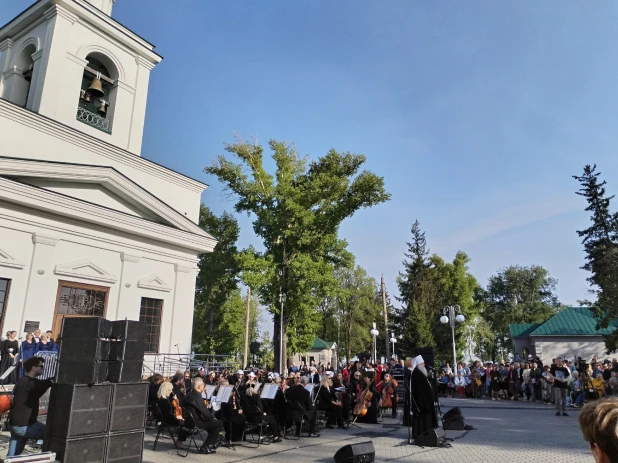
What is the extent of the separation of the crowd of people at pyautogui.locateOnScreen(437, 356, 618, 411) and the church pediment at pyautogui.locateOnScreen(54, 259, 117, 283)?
16.5 meters

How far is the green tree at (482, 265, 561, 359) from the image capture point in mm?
66375

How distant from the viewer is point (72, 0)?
1847 centimetres

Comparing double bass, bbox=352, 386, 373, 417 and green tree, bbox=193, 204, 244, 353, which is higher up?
green tree, bbox=193, 204, 244, 353

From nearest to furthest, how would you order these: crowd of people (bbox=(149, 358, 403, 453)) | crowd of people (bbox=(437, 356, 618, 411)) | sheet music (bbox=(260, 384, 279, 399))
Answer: crowd of people (bbox=(149, 358, 403, 453)), sheet music (bbox=(260, 384, 279, 399)), crowd of people (bbox=(437, 356, 618, 411))

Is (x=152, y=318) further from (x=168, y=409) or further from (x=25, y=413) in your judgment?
(x=25, y=413)

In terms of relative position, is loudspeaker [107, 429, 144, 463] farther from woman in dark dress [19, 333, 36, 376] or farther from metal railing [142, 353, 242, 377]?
metal railing [142, 353, 242, 377]

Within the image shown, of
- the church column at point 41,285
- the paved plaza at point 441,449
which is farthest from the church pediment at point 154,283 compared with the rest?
the paved plaza at point 441,449

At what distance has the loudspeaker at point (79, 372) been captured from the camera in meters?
6.46

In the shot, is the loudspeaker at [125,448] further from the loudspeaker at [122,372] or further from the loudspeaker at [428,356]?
the loudspeaker at [428,356]

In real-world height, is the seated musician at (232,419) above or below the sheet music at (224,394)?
below

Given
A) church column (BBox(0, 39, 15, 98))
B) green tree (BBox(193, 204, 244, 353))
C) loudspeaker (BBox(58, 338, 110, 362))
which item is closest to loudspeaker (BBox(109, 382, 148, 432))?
loudspeaker (BBox(58, 338, 110, 362))

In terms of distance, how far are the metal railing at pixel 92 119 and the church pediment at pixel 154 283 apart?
6688 millimetres

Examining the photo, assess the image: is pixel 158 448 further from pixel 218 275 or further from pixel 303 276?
pixel 218 275

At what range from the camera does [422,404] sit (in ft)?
32.6
